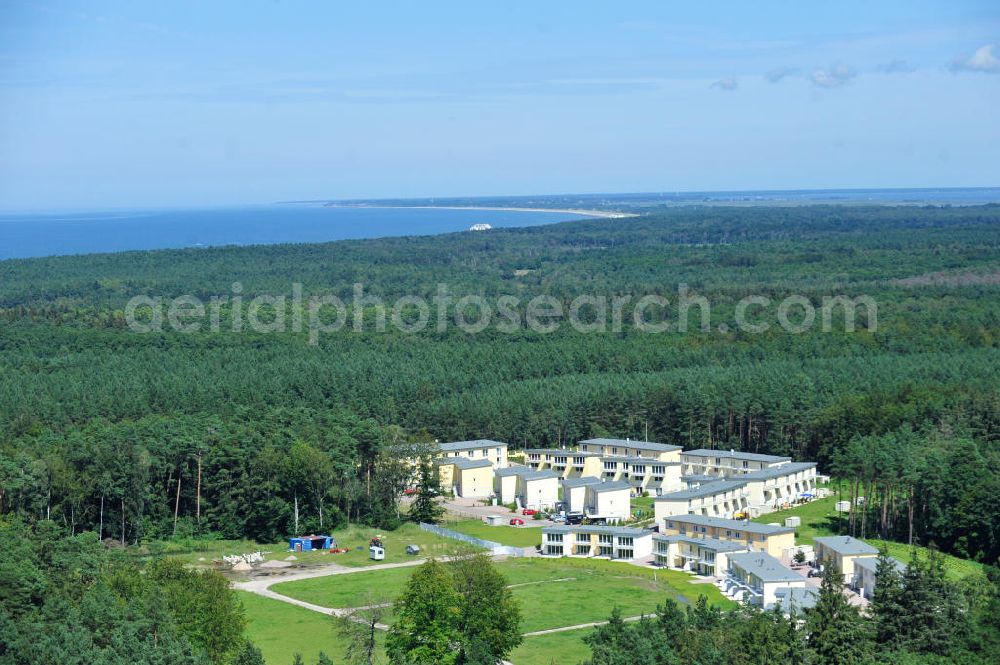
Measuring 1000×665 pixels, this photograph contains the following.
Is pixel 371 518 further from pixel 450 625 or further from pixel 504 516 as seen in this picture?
pixel 450 625

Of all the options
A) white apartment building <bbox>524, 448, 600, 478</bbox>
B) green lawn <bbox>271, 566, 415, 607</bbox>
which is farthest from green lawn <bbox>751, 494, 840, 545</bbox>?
green lawn <bbox>271, 566, 415, 607</bbox>

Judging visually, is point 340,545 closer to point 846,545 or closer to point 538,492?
point 538,492

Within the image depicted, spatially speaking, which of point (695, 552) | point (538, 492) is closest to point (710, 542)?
point (695, 552)

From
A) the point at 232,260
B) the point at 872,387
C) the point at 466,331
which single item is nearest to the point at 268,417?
the point at 872,387

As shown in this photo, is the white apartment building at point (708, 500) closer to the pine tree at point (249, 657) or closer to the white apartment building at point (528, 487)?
the white apartment building at point (528, 487)

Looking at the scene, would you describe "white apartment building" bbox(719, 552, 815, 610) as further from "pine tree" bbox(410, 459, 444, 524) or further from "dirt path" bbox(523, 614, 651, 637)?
"pine tree" bbox(410, 459, 444, 524)
